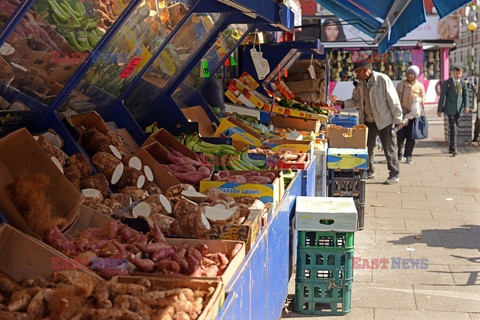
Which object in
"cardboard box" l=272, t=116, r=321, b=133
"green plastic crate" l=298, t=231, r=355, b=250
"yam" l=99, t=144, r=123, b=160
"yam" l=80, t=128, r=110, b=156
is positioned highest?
"yam" l=80, t=128, r=110, b=156

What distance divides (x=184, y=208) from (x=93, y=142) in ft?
4.06

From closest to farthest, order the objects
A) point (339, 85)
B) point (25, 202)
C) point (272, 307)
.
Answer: point (25, 202) < point (272, 307) < point (339, 85)

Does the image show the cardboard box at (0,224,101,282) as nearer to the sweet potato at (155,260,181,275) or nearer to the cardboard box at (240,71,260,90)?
the sweet potato at (155,260,181,275)

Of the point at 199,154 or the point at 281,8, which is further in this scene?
the point at 281,8

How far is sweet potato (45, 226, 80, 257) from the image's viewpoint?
3.86m

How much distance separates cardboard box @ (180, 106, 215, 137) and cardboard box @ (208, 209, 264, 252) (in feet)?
15.8

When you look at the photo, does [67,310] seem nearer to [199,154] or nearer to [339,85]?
[199,154]

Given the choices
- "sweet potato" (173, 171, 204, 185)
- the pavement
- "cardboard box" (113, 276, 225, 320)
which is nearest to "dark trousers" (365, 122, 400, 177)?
the pavement

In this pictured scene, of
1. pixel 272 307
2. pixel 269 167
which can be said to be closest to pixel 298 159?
pixel 269 167

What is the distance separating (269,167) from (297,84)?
798cm

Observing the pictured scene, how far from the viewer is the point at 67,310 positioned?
306 cm

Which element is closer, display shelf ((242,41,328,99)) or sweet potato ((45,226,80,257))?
sweet potato ((45,226,80,257))

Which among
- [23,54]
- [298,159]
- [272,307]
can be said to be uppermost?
Result: [23,54]

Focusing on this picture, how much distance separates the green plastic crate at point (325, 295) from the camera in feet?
19.8
